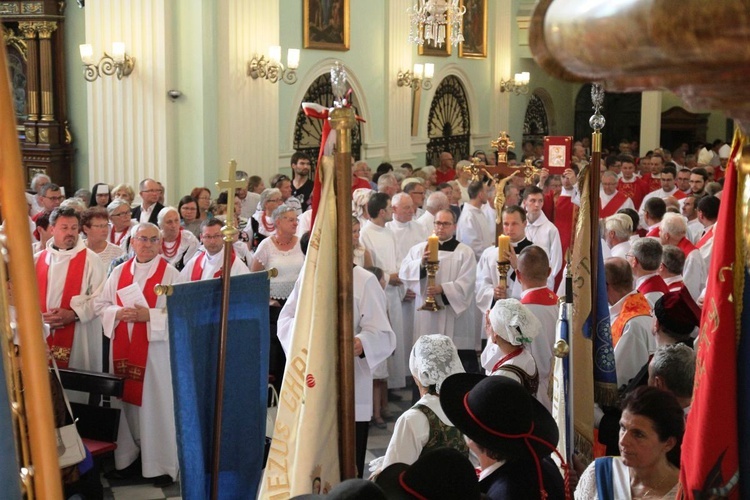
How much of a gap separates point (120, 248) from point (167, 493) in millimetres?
2486

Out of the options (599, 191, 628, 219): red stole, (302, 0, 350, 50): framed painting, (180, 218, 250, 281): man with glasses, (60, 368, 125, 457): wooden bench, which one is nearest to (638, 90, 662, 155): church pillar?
(302, 0, 350, 50): framed painting

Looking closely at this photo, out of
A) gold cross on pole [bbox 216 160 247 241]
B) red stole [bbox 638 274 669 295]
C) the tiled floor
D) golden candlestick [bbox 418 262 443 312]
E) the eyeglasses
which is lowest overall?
the tiled floor

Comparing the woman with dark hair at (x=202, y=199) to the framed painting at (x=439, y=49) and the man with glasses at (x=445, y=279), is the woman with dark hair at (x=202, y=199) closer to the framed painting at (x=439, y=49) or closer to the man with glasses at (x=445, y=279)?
the man with glasses at (x=445, y=279)

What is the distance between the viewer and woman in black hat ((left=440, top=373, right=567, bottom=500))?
337 cm

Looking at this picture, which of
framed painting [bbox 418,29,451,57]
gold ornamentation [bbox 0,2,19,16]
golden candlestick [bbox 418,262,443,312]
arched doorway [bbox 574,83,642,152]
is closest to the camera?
golden candlestick [bbox 418,262,443,312]

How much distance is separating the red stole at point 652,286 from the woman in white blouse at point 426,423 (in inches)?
89.9

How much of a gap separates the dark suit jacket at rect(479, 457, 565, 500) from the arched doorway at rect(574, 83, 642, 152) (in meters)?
26.5

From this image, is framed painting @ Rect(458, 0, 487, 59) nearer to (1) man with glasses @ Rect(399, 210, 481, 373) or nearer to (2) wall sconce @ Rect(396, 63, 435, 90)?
(2) wall sconce @ Rect(396, 63, 435, 90)

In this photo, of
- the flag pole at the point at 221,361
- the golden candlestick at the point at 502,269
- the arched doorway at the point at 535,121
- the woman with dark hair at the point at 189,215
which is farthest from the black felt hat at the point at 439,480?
the arched doorway at the point at 535,121

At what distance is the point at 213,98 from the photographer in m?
14.1

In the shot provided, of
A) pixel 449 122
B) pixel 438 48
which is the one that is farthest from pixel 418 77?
pixel 449 122

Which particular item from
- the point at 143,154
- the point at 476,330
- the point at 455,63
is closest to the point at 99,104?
the point at 143,154

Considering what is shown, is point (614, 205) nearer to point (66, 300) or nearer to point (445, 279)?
point (445, 279)

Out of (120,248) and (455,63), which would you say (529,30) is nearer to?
(120,248)
